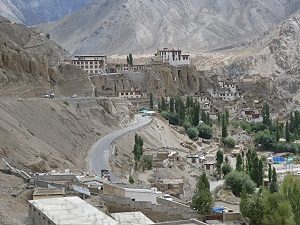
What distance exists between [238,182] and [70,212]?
20.6 meters

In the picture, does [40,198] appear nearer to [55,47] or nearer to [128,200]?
[128,200]

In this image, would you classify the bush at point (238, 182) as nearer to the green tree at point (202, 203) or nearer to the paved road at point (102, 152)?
the paved road at point (102, 152)

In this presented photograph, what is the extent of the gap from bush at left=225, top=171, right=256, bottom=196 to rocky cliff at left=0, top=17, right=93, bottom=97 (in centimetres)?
1925

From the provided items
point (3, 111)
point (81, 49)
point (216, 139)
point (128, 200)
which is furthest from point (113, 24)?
point (128, 200)

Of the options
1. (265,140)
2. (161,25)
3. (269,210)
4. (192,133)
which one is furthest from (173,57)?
(161,25)

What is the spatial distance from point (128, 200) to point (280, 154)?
134 ft

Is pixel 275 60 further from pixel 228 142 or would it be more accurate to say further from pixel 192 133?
pixel 192 133

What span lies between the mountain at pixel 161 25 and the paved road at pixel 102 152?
306 feet

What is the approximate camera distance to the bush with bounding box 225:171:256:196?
138 feet

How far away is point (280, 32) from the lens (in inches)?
5659

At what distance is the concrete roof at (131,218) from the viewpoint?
25.3 meters

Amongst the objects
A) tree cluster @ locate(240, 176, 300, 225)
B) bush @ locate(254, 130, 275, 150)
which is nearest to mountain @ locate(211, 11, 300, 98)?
bush @ locate(254, 130, 275, 150)

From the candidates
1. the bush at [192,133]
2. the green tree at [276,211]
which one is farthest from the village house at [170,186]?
the bush at [192,133]

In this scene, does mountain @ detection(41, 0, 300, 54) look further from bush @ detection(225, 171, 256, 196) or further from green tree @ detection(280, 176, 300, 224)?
green tree @ detection(280, 176, 300, 224)
